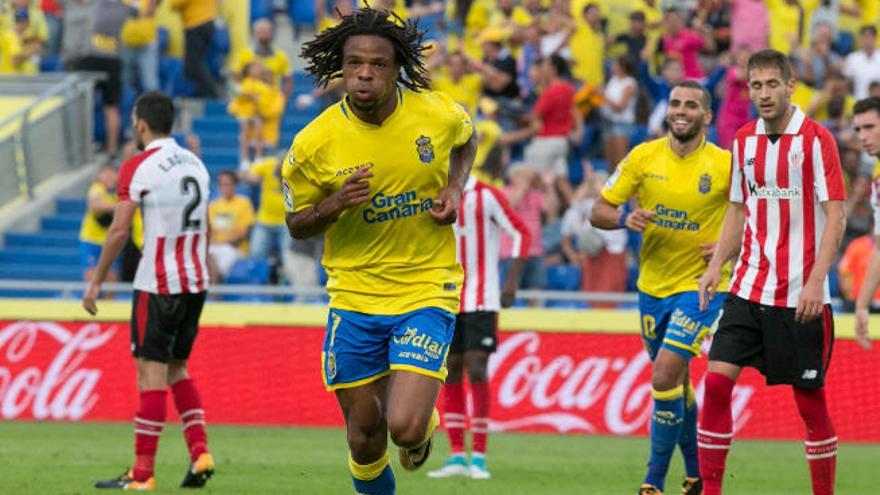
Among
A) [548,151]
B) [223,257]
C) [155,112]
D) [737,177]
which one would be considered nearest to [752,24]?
[548,151]

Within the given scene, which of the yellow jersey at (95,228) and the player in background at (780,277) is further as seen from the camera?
the yellow jersey at (95,228)

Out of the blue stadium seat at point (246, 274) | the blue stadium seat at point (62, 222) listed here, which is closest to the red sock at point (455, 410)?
the blue stadium seat at point (246, 274)

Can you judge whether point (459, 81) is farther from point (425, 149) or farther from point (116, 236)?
point (425, 149)

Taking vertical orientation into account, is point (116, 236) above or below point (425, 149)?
below

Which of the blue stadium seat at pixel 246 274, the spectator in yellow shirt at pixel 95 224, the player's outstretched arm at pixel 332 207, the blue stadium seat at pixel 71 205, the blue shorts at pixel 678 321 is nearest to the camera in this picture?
the player's outstretched arm at pixel 332 207

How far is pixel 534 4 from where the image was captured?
71.3 feet

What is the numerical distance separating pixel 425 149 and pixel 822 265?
228cm

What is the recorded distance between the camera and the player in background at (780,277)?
9156mm

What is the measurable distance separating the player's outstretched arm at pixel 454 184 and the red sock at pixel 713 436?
193 centimetres

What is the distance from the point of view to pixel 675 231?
10883 mm

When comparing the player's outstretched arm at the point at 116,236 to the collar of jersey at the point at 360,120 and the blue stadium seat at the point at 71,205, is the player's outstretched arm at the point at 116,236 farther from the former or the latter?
Answer: the blue stadium seat at the point at 71,205

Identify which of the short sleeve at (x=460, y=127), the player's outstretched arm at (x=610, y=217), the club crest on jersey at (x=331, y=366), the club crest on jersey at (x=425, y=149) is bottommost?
the club crest on jersey at (x=331, y=366)

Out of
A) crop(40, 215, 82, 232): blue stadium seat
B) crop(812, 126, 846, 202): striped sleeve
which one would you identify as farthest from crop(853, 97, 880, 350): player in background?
crop(40, 215, 82, 232): blue stadium seat

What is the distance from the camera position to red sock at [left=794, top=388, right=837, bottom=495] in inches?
363
